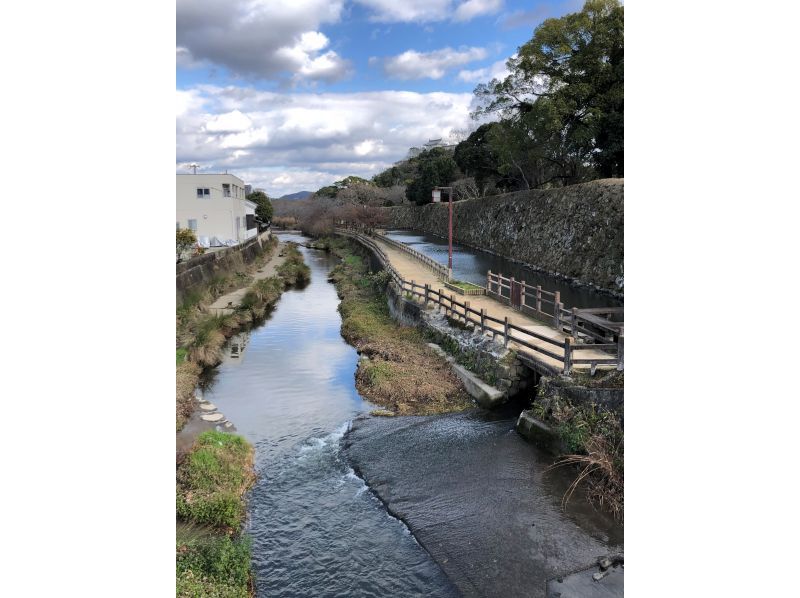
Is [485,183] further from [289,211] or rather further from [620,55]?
[289,211]

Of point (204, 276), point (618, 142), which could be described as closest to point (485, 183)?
point (618, 142)

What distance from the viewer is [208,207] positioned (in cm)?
3619

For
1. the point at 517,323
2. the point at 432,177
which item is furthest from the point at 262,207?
the point at 517,323

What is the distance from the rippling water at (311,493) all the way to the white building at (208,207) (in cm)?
2090

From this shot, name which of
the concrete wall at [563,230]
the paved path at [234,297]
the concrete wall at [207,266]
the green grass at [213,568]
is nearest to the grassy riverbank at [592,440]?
the green grass at [213,568]

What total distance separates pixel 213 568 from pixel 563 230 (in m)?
27.1

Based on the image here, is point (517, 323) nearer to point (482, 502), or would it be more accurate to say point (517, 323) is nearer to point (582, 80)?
point (482, 502)

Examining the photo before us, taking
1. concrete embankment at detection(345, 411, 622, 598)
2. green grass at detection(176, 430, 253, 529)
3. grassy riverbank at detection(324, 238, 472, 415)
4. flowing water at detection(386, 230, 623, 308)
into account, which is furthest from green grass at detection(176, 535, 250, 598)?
flowing water at detection(386, 230, 623, 308)

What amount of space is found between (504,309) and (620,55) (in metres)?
18.8

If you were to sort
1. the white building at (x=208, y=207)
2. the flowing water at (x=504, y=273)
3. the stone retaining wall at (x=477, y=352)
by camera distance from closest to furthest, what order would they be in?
1. the stone retaining wall at (x=477, y=352)
2. the flowing water at (x=504, y=273)
3. the white building at (x=208, y=207)

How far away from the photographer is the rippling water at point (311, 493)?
267 inches

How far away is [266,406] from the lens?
12.8 meters

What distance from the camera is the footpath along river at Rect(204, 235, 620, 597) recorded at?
6.80 m

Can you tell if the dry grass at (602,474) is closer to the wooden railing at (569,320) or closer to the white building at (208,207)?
the wooden railing at (569,320)
